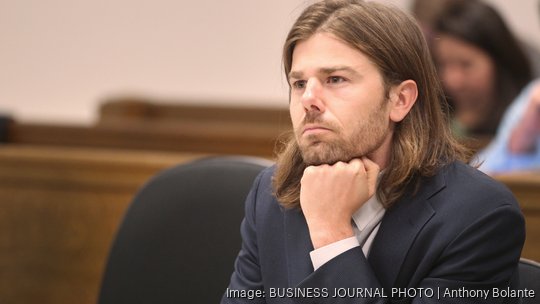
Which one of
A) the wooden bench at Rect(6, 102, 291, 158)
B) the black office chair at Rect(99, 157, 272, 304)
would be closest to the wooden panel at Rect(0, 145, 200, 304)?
the wooden bench at Rect(6, 102, 291, 158)

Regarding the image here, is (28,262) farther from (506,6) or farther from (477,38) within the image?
(506,6)

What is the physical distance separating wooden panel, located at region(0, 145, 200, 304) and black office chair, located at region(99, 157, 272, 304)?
2.63ft

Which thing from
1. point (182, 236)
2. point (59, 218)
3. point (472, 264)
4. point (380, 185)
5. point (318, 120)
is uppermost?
point (318, 120)

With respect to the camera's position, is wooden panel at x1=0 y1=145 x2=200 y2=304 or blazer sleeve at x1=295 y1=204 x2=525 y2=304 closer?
blazer sleeve at x1=295 y1=204 x2=525 y2=304

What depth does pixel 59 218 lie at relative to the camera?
2.96m

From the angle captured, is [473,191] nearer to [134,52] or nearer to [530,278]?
[530,278]

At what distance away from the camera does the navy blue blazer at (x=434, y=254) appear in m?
1.45

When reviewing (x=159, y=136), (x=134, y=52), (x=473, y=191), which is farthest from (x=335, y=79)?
(x=134, y=52)

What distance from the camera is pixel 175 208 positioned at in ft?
6.70

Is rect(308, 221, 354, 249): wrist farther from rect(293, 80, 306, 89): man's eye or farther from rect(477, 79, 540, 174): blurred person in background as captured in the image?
rect(477, 79, 540, 174): blurred person in background

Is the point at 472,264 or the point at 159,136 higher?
the point at 472,264

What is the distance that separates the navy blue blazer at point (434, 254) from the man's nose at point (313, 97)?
230 mm

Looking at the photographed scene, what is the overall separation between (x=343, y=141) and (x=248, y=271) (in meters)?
0.35

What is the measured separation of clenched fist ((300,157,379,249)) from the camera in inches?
60.5
